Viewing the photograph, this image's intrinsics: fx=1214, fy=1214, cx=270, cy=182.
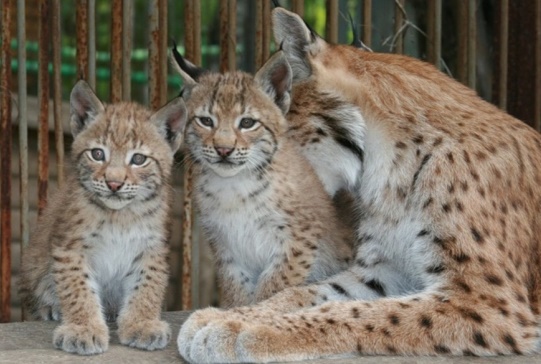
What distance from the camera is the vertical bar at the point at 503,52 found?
611 centimetres

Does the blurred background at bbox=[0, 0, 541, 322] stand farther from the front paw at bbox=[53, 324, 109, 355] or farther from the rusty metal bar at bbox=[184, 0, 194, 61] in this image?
the front paw at bbox=[53, 324, 109, 355]

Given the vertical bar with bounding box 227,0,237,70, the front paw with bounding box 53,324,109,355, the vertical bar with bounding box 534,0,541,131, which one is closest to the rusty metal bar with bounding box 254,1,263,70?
the vertical bar with bounding box 227,0,237,70

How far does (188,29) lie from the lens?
18.4 feet

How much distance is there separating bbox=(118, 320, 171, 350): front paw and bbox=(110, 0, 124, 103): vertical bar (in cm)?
141

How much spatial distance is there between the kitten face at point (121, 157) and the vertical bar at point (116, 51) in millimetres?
830

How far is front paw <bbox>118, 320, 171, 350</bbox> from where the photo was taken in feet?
14.2

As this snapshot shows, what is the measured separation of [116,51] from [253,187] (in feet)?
3.72

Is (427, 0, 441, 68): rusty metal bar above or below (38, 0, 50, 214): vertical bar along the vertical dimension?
above

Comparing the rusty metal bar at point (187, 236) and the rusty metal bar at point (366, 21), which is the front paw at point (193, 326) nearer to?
the rusty metal bar at point (187, 236)

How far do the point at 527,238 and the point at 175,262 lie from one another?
422 cm

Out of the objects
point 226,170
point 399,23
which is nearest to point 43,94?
point 226,170

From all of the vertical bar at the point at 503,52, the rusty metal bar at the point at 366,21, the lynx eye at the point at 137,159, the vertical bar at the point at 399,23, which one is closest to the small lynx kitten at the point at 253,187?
the lynx eye at the point at 137,159

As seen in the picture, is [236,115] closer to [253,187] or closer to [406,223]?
[253,187]

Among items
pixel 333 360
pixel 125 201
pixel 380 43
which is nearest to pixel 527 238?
pixel 333 360
